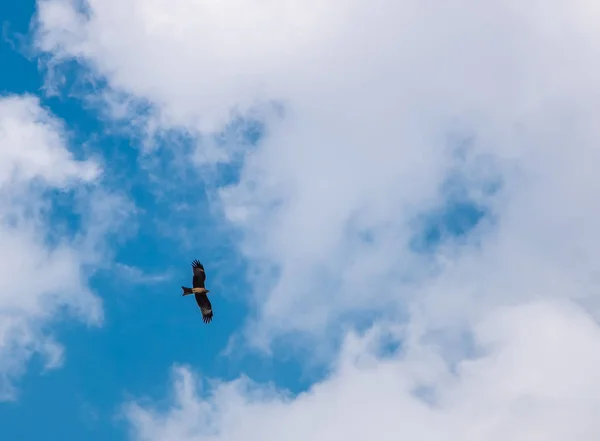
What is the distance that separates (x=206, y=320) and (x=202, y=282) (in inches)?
174

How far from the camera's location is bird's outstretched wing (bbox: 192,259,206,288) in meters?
80.4

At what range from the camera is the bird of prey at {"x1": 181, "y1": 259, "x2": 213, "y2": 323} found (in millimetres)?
80438

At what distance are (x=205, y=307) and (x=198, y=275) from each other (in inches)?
165

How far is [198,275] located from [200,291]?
73.2 inches

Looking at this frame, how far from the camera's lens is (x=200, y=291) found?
81125mm

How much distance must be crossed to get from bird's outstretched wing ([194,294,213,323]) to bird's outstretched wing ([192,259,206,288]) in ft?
5.58

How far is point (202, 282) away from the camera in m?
81.0

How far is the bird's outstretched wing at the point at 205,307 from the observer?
8212cm

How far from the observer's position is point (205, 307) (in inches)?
3253

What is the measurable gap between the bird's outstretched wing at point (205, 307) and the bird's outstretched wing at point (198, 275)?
170 cm

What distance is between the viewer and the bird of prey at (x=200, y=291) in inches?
3167

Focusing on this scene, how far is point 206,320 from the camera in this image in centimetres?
8262

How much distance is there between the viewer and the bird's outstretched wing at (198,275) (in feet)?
264

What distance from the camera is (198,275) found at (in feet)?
264
